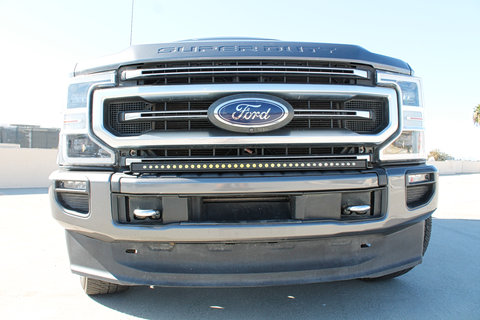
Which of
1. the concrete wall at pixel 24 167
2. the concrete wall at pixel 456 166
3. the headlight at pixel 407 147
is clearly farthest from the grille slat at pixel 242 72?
the concrete wall at pixel 456 166

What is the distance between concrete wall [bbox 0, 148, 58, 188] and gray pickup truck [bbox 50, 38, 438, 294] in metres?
13.7

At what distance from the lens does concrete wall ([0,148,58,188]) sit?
43.5 feet

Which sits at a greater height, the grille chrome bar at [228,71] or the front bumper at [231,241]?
the grille chrome bar at [228,71]

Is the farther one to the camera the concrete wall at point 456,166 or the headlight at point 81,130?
the concrete wall at point 456,166

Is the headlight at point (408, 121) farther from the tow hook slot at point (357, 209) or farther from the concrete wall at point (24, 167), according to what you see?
the concrete wall at point (24, 167)

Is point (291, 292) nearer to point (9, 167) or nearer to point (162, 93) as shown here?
point (162, 93)

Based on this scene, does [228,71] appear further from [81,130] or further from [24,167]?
[24,167]

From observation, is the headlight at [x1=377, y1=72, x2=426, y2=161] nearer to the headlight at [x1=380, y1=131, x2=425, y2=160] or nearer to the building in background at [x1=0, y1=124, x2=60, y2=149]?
the headlight at [x1=380, y1=131, x2=425, y2=160]

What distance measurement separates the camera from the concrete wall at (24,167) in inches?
522

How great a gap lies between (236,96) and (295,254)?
3.19 feet

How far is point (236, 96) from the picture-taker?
5.84 ft

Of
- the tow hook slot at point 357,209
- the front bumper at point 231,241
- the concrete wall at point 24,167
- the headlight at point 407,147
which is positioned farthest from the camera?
the concrete wall at point 24,167

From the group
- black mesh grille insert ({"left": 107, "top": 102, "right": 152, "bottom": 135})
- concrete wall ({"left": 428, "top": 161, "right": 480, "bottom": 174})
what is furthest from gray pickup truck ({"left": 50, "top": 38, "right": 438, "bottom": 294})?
concrete wall ({"left": 428, "top": 161, "right": 480, "bottom": 174})

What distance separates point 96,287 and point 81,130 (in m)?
1.12
